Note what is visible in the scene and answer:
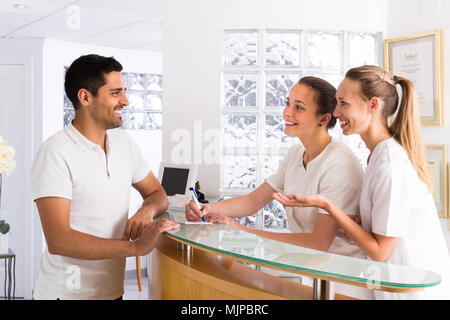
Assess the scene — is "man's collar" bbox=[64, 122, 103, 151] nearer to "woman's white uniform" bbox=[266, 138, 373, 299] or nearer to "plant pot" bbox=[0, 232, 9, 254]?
"woman's white uniform" bbox=[266, 138, 373, 299]

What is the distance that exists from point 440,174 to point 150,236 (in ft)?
7.06

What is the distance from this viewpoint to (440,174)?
3.05m

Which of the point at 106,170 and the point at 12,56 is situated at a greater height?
the point at 12,56

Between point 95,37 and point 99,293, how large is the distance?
11.3ft

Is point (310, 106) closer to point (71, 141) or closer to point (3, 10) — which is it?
point (71, 141)

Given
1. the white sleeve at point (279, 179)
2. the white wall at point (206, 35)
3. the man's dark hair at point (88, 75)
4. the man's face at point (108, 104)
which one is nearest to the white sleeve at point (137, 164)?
the man's face at point (108, 104)

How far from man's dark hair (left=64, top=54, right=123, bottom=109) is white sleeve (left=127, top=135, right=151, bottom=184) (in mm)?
260

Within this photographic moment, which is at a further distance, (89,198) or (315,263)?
(89,198)

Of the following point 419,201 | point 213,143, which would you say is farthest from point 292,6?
point 419,201

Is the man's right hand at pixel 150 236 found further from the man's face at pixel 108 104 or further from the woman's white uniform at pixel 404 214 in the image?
the woman's white uniform at pixel 404 214

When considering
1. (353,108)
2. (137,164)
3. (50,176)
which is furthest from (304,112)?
(50,176)

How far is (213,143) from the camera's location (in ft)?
10.9

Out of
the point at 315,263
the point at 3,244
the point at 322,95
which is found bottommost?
the point at 3,244

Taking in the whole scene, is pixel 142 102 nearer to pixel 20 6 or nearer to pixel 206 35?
pixel 20 6
